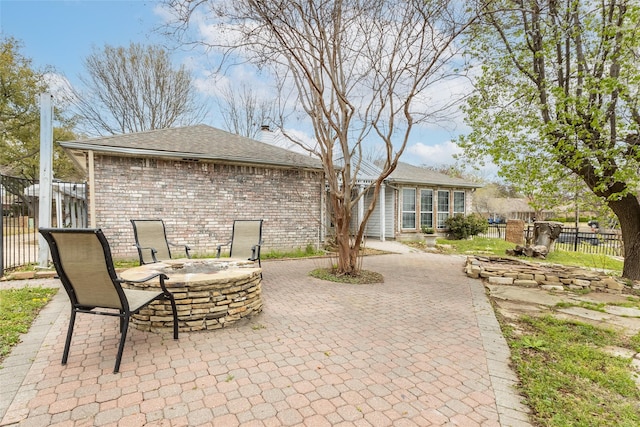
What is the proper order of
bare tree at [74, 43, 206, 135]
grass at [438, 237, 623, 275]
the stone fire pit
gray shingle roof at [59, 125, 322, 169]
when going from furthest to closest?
bare tree at [74, 43, 206, 135]
grass at [438, 237, 623, 275]
gray shingle roof at [59, 125, 322, 169]
the stone fire pit

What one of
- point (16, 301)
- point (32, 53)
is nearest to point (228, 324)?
point (16, 301)

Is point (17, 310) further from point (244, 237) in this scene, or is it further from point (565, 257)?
point (565, 257)

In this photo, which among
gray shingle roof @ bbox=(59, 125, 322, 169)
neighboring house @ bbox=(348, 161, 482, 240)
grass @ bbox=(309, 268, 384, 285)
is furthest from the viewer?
neighboring house @ bbox=(348, 161, 482, 240)

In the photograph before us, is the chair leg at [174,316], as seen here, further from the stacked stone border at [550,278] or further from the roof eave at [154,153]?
the stacked stone border at [550,278]

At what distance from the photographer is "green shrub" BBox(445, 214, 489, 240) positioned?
14773 mm

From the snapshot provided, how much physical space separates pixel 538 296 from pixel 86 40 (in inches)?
A: 744

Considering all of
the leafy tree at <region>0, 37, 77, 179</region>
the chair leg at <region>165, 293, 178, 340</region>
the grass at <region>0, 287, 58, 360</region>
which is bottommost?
the grass at <region>0, 287, 58, 360</region>

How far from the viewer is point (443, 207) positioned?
51.1ft

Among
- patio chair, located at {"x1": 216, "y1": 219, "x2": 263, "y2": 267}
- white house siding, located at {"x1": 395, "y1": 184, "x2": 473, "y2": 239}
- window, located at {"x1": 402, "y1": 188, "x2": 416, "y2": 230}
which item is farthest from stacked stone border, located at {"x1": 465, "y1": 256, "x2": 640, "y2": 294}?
window, located at {"x1": 402, "y1": 188, "x2": 416, "y2": 230}

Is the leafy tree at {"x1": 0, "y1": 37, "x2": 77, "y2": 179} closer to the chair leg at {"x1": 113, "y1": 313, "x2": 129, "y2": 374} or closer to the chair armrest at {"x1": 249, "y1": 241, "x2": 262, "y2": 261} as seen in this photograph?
the chair armrest at {"x1": 249, "y1": 241, "x2": 262, "y2": 261}

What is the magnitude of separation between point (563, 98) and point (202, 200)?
8.04m

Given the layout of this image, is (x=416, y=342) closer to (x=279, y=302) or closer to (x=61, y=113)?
(x=279, y=302)

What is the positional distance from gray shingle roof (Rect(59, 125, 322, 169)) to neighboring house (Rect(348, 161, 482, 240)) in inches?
196

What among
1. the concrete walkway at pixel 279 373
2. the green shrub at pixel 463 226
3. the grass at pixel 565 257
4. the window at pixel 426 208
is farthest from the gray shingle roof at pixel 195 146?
the green shrub at pixel 463 226
